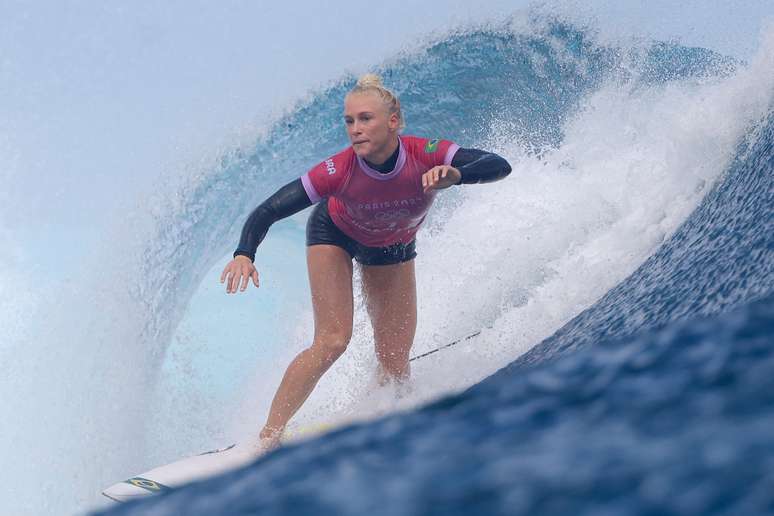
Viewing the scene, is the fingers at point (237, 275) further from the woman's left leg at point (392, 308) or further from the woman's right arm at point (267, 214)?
the woman's left leg at point (392, 308)

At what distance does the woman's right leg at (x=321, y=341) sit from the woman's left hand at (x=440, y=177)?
618mm

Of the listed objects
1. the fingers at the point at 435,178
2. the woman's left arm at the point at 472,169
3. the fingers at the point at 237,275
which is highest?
the woman's left arm at the point at 472,169

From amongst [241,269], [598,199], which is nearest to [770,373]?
[241,269]

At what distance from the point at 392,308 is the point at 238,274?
35.0 inches

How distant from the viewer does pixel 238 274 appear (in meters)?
2.65

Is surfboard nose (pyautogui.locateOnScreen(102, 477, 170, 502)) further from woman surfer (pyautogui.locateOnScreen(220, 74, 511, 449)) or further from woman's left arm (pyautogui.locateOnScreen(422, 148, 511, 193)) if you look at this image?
woman's left arm (pyautogui.locateOnScreen(422, 148, 511, 193))

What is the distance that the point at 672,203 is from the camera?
4.09 m

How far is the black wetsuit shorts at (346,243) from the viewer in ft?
10.2

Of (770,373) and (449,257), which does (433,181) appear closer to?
(770,373)

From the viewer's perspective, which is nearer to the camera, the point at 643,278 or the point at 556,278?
the point at 643,278

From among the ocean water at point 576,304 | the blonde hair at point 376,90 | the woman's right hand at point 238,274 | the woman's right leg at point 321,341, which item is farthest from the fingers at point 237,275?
the ocean water at point 576,304

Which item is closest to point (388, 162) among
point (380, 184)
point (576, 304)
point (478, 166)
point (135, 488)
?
point (380, 184)

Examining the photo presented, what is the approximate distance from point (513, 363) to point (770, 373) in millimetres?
2874

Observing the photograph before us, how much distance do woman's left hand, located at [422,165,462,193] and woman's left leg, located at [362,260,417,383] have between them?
0.63 m
